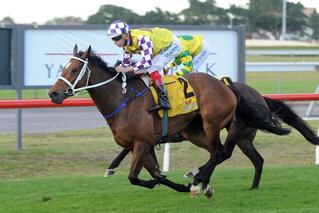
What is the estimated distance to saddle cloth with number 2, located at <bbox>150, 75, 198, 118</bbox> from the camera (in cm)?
785

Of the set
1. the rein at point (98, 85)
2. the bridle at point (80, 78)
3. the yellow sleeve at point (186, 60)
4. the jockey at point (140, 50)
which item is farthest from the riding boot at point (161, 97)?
the yellow sleeve at point (186, 60)

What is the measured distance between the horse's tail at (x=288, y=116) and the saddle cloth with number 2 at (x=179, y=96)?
4.42 ft

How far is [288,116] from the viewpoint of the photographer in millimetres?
8977

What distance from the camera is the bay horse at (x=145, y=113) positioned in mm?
7359

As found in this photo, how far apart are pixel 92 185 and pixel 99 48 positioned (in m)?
4.52

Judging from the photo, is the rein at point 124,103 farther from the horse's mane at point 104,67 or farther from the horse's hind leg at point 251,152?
the horse's hind leg at point 251,152

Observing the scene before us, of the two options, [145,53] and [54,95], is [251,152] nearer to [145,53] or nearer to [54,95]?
[145,53]

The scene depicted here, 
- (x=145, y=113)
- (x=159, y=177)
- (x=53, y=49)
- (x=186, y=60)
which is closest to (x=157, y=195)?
(x=159, y=177)

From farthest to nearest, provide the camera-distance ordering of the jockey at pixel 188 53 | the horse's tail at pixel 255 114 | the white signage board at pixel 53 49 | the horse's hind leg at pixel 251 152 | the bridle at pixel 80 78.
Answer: the white signage board at pixel 53 49, the jockey at pixel 188 53, the horse's hind leg at pixel 251 152, the horse's tail at pixel 255 114, the bridle at pixel 80 78

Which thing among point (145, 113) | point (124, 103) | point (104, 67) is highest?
point (104, 67)

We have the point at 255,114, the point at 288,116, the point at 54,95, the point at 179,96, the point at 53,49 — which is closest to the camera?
the point at 54,95

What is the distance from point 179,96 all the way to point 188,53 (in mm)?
1300

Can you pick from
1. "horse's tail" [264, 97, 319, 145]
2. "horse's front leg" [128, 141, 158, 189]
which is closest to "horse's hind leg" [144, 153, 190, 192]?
"horse's front leg" [128, 141, 158, 189]

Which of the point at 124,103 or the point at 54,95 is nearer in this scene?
the point at 54,95
